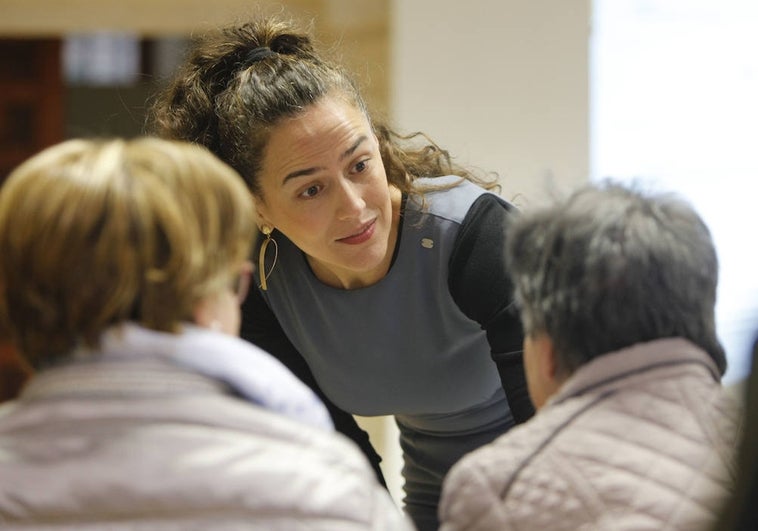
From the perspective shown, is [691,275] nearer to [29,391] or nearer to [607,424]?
[607,424]

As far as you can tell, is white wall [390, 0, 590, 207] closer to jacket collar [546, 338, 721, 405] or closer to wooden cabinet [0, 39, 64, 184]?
wooden cabinet [0, 39, 64, 184]

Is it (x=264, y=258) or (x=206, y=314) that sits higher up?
(x=206, y=314)

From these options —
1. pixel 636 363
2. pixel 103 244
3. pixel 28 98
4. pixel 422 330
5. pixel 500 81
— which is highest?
pixel 103 244

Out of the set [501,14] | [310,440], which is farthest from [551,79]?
[310,440]

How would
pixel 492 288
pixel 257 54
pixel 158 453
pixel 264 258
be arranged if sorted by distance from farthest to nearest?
pixel 264 258, pixel 257 54, pixel 492 288, pixel 158 453

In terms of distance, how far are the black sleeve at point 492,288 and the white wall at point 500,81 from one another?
1851 millimetres

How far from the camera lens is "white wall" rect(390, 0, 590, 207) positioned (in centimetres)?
359

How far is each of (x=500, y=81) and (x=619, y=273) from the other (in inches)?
100

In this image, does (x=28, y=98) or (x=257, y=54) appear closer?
(x=257, y=54)

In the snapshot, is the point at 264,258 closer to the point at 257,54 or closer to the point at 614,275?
the point at 257,54

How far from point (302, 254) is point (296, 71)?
1.15 feet

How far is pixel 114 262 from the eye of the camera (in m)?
1.01

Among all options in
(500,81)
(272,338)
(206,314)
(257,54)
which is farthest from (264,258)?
(500,81)

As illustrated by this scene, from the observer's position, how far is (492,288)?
1.69m
